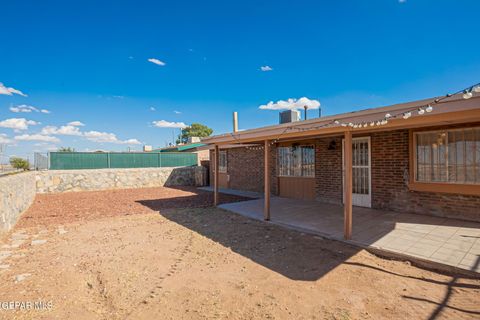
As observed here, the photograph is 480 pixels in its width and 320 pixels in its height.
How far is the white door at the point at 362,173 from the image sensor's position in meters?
7.29

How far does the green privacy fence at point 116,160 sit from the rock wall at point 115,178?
0.75 m

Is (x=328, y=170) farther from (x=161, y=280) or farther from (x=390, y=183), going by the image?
(x=161, y=280)

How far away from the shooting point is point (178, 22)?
479 inches

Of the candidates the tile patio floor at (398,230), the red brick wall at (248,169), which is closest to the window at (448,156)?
the tile patio floor at (398,230)

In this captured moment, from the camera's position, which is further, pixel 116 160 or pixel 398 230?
pixel 116 160

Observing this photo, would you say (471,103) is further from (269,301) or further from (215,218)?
(215,218)

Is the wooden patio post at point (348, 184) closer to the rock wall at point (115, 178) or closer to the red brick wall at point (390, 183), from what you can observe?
the red brick wall at point (390, 183)

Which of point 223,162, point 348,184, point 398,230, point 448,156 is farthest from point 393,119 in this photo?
point 223,162

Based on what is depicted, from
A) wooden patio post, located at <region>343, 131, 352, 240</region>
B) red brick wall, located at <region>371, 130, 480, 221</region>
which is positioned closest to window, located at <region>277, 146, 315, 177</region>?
red brick wall, located at <region>371, 130, 480, 221</region>

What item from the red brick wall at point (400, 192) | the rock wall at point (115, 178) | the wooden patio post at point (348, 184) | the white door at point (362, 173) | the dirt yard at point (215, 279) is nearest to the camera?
the dirt yard at point (215, 279)

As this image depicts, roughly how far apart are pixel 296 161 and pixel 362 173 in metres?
2.67

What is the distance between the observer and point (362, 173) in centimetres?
745

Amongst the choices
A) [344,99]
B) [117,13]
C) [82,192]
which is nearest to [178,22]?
[117,13]

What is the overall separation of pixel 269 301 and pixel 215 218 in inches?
168
